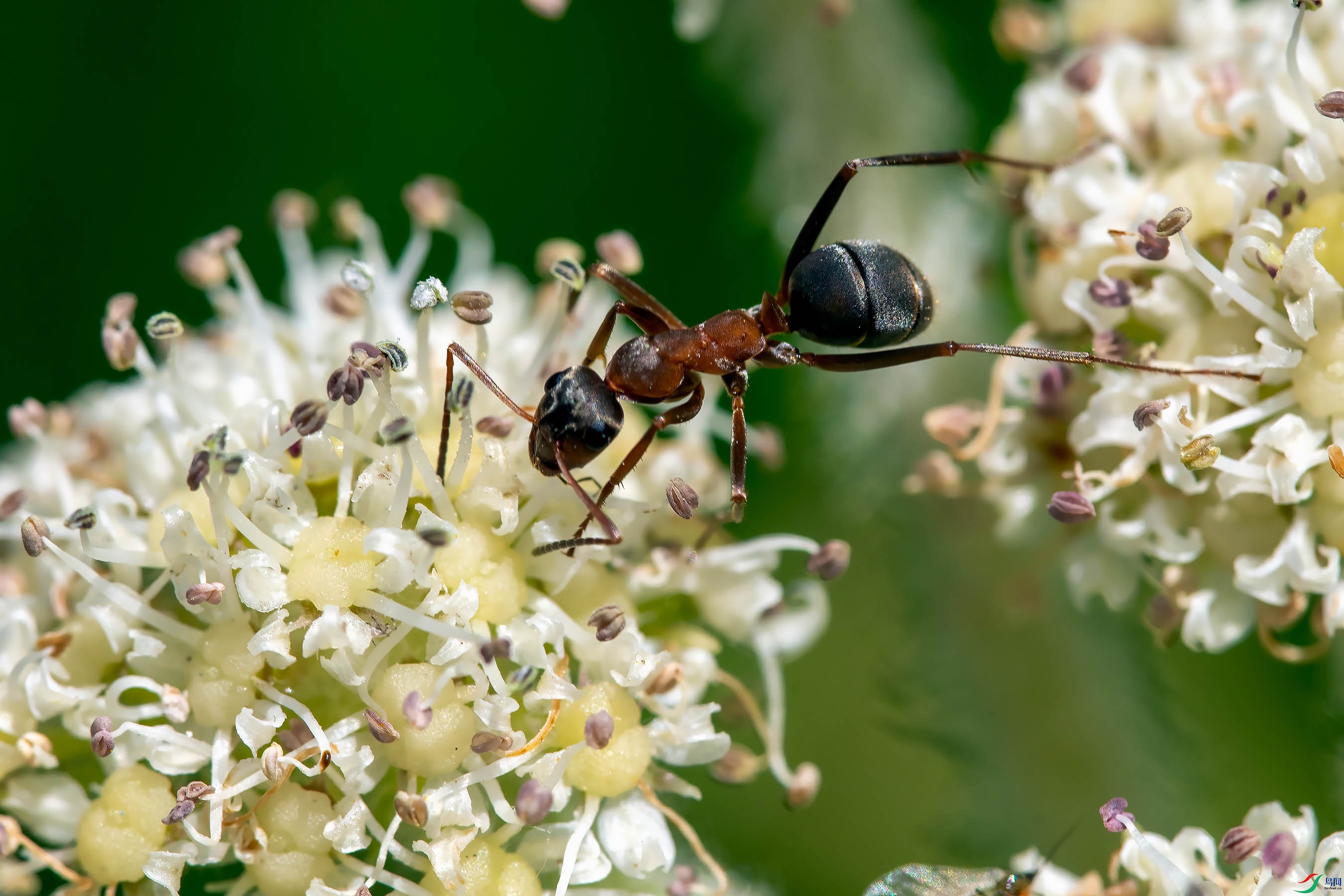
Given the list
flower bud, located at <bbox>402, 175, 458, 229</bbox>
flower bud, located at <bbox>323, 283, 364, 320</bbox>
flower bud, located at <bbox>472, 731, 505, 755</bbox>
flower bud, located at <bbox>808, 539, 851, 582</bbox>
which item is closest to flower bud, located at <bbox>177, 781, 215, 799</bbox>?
flower bud, located at <bbox>472, 731, 505, 755</bbox>

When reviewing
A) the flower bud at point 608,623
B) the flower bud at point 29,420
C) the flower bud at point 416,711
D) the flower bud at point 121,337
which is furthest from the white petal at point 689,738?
the flower bud at point 29,420

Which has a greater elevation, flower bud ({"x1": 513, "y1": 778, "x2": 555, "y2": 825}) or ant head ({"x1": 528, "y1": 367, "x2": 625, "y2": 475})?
ant head ({"x1": 528, "y1": 367, "x2": 625, "y2": 475})

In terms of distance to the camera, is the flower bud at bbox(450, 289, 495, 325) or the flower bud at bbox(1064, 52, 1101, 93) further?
the flower bud at bbox(1064, 52, 1101, 93)

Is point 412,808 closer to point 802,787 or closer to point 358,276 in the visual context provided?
point 802,787

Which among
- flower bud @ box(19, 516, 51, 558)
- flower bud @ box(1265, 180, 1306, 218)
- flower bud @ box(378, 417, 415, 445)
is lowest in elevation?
flower bud @ box(19, 516, 51, 558)

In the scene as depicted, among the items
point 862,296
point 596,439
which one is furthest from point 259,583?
point 862,296

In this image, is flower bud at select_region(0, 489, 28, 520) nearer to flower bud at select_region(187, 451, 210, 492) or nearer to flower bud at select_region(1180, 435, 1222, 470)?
flower bud at select_region(187, 451, 210, 492)

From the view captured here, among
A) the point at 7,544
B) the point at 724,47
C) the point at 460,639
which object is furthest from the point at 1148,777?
the point at 7,544

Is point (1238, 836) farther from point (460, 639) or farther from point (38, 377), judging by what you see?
point (38, 377)
